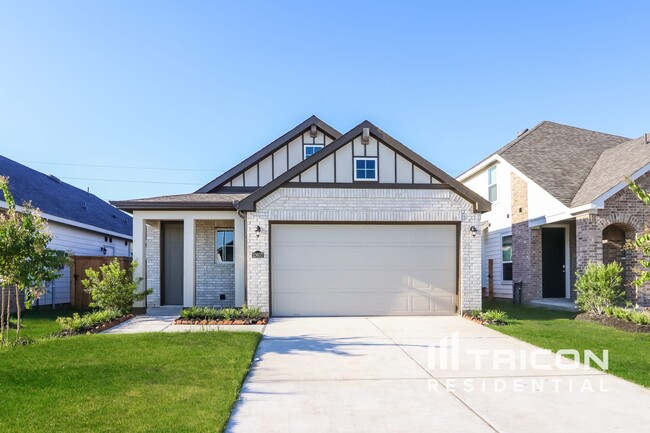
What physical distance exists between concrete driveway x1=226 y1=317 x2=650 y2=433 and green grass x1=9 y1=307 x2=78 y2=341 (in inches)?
195

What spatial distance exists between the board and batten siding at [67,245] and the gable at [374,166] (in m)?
7.78

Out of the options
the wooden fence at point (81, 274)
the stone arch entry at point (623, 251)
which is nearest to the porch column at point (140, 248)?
the wooden fence at point (81, 274)

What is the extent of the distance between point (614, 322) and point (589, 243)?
294cm

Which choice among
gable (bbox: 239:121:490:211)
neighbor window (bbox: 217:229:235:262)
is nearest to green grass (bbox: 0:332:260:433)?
gable (bbox: 239:121:490:211)

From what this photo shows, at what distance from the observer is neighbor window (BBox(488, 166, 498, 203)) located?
1825 cm

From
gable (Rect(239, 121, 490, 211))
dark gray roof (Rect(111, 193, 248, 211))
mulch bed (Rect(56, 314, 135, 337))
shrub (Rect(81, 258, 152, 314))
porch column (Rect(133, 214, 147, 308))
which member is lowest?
mulch bed (Rect(56, 314, 135, 337))

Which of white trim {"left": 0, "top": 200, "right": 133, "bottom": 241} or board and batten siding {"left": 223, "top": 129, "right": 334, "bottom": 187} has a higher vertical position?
board and batten siding {"left": 223, "top": 129, "right": 334, "bottom": 187}

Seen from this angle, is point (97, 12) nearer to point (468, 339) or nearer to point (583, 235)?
point (468, 339)

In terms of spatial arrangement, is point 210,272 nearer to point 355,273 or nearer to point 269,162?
point 269,162

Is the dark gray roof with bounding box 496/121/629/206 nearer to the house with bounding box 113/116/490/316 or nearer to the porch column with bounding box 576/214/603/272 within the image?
the porch column with bounding box 576/214/603/272

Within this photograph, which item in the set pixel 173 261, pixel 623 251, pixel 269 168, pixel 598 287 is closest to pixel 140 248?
pixel 173 261

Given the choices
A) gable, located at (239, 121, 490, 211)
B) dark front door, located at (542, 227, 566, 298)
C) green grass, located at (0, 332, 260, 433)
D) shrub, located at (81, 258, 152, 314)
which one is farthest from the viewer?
dark front door, located at (542, 227, 566, 298)

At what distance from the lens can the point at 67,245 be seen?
17.2 meters

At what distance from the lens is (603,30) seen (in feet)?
45.0
